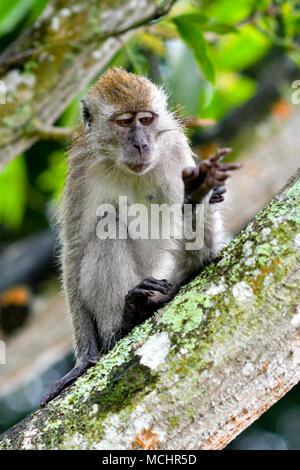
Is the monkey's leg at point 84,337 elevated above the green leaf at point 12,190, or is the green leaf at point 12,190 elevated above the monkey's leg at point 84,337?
the monkey's leg at point 84,337

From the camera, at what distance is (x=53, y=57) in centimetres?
564

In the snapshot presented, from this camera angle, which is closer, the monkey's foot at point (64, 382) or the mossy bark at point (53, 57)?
the monkey's foot at point (64, 382)

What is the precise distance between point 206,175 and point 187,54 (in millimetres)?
4168

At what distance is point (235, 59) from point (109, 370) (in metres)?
5.81

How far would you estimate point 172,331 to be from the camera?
127 inches

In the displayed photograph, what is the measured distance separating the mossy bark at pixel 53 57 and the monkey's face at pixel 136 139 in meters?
0.81

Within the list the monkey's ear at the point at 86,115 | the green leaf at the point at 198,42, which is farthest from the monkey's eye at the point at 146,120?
the green leaf at the point at 198,42

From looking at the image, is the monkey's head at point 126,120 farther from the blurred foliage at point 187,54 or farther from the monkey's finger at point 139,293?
the monkey's finger at point 139,293

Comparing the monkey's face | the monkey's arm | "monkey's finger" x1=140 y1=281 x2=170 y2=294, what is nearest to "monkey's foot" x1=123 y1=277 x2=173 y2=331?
"monkey's finger" x1=140 y1=281 x2=170 y2=294

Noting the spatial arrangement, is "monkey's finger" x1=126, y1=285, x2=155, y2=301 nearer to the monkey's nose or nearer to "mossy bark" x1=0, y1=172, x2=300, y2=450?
"mossy bark" x1=0, y1=172, x2=300, y2=450

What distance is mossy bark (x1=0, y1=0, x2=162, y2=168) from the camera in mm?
5574

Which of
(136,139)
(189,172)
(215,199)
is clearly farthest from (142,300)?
(136,139)

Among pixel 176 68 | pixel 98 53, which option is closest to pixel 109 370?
pixel 98 53

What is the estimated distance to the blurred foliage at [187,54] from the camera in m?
5.35
